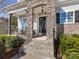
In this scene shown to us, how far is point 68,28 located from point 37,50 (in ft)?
14.1

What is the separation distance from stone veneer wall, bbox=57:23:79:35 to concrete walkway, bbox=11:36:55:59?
2.78m

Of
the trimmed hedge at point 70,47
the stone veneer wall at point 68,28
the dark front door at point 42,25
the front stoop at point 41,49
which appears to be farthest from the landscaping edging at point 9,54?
the dark front door at point 42,25

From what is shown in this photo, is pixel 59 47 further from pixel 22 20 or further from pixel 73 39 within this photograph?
pixel 22 20

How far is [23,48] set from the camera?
1984 cm

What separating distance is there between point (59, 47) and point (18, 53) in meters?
4.23

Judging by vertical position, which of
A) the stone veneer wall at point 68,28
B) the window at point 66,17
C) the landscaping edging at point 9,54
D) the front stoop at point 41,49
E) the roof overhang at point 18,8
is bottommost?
the landscaping edging at point 9,54

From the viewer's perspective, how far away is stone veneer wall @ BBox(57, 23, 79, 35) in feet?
65.6

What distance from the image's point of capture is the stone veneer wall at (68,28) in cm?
1998

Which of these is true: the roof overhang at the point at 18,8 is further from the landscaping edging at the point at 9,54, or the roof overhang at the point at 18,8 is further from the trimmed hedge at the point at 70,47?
the trimmed hedge at the point at 70,47

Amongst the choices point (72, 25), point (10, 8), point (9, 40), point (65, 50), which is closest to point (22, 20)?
point (10, 8)

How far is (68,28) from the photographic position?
810 inches

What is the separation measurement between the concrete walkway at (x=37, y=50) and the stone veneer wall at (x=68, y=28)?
9.13 ft

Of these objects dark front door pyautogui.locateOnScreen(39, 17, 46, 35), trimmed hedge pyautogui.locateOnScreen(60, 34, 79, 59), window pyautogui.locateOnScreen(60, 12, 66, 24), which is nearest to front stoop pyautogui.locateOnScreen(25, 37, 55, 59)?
trimmed hedge pyautogui.locateOnScreen(60, 34, 79, 59)

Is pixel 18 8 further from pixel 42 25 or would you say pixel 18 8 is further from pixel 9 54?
pixel 9 54
